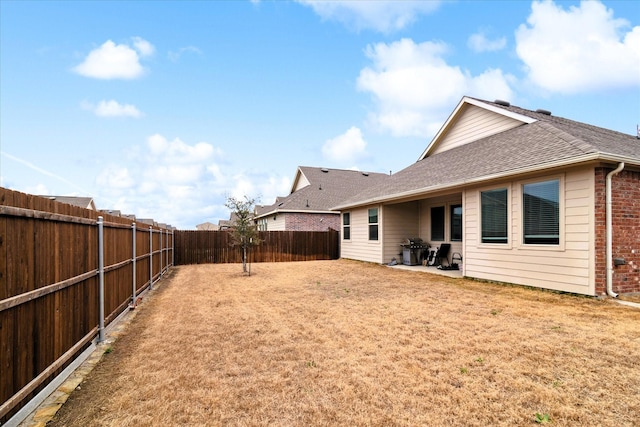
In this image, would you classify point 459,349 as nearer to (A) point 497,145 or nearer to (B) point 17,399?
(B) point 17,399

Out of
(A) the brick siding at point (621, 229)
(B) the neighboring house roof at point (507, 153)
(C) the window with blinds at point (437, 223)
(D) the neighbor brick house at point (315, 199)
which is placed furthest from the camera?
(D) the neighbor brick house at point (315, 199)

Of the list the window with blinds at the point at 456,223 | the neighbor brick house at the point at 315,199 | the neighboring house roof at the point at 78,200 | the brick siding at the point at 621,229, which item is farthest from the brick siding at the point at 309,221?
the neighboring house roof at the point at 78,200

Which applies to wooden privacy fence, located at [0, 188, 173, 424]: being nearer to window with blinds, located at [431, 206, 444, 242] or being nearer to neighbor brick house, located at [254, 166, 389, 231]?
window with blinds, located at [431, 206, 444, 242]

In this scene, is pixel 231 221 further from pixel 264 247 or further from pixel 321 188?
pixel 321 188

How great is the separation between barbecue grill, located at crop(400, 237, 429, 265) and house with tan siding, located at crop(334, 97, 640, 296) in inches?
20.4

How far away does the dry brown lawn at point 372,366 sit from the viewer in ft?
8.80

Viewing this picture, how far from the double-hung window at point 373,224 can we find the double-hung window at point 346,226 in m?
2.51

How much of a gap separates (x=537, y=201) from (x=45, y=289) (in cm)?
887

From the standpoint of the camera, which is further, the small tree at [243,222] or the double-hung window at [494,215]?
the small tree at [243,222]

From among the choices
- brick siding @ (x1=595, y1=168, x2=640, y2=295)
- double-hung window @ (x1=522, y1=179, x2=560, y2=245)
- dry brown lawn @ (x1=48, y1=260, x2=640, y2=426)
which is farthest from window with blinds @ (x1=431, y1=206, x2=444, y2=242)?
dry brown lawn @ (x1=48, y1=260, x2=640, y2=426)

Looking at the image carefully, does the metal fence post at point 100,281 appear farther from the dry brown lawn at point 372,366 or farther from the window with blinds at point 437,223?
the window with blinds at point 437,223

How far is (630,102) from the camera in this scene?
50.5 ft

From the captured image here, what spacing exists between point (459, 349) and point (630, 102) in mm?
17680

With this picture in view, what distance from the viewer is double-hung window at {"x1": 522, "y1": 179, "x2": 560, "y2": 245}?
7.57 m
